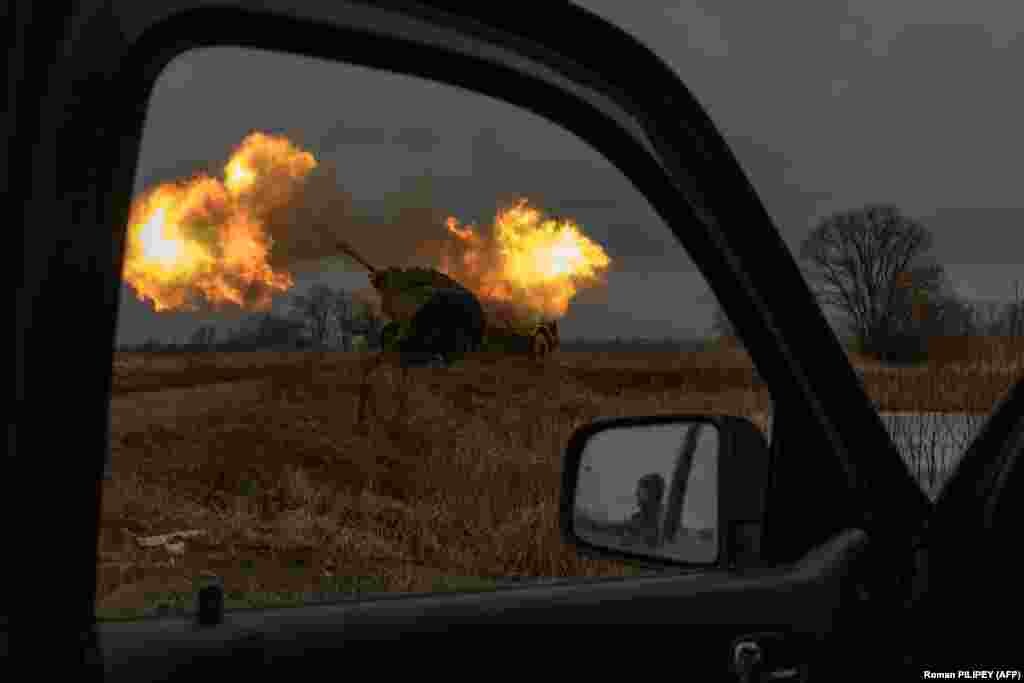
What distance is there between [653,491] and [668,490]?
0.02m

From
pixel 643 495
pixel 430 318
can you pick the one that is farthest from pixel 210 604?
pixel 430 318

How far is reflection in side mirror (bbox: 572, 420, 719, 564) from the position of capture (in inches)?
75.7

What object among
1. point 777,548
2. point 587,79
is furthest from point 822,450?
point 587,79

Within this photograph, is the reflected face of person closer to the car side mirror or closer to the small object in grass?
the car side mirror

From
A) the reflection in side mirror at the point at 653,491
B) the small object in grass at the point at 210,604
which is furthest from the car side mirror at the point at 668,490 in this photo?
the small object in grass at the point at 210,604

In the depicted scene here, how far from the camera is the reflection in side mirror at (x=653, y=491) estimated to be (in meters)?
1.92

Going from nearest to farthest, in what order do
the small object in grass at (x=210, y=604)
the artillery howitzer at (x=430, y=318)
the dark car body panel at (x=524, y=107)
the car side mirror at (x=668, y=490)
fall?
the dark car body panel at (x=524, y=107) < the small object in grass at (x=210, y=604) < the car side mirror at (x=668, y=490) < the artillery howitzer at (x=430, y=318)

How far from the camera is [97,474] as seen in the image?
49.1 inches

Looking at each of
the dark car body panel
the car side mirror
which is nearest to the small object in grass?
the dark car body panel

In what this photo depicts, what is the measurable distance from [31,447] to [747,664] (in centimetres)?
113

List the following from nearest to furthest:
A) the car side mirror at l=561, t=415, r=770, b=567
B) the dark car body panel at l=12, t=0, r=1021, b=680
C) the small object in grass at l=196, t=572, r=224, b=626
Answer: the dark car body panel at l=12, t=0, r=1021, b=680 → the small object in grass at l=196, t=572, r=224, b=626 → the car side mirror at l=561, t=415, r=770, b=567

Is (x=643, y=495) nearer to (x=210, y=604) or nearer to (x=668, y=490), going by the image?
(x=668, y=490)

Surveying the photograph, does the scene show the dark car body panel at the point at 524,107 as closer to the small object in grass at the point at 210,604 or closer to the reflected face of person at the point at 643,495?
the small object in grass at the point at 210,604

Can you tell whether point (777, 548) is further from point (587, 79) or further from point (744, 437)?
point (587, 79)
